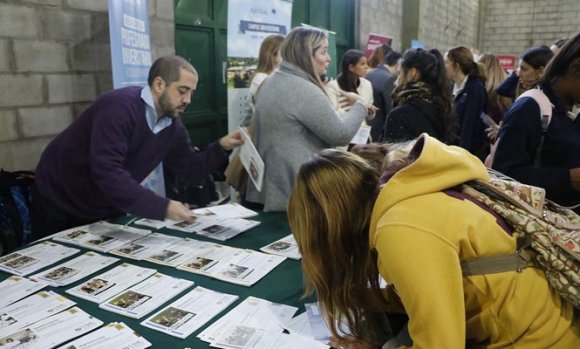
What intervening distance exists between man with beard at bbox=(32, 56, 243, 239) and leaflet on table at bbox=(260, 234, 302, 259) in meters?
0.33

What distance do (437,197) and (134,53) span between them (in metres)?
2.56

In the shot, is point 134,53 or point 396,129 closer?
point 396,129

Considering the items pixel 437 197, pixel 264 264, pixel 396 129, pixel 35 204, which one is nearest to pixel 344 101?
pixel 396 129

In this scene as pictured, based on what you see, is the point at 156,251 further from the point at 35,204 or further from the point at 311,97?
the point at 311,97

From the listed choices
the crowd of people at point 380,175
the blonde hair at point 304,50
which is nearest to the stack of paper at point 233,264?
the crowd of people at point 380,175

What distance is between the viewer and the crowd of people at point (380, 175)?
0.84 m

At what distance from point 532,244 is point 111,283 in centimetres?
114

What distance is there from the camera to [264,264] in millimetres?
1558

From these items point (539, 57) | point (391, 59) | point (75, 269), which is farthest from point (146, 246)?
point (391, 59)

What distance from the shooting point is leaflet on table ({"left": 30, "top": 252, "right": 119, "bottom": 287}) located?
1.44 m

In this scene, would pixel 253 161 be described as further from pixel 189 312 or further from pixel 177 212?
pixel 189 312

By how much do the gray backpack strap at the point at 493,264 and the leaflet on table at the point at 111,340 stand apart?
0.73 meters

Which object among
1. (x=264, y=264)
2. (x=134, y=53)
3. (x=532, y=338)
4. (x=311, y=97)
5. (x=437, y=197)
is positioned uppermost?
(x=134, y=53)

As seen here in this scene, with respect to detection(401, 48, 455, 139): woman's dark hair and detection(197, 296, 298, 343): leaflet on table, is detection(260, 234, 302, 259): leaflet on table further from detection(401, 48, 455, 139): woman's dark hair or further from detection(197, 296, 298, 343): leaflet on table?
detection(401, 48, 455, 139): woman's dark hair
